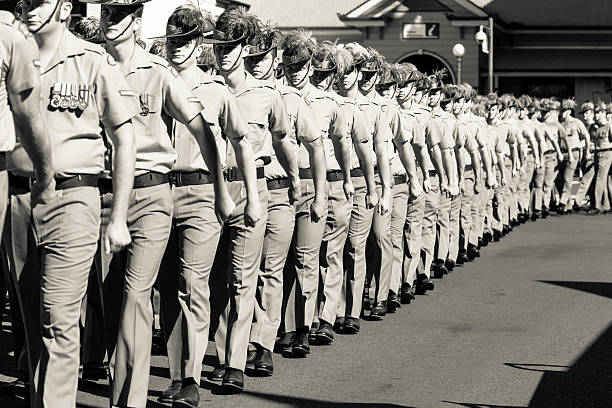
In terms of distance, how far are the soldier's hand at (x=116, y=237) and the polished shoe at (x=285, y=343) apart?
11.9ft

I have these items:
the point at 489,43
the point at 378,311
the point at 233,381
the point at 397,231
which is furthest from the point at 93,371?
the point at 489,43

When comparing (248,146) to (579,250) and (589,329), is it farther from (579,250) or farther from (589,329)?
(579,250)

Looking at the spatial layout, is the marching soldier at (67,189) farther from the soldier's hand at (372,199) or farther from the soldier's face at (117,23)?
the soldier's hand at (372,199)

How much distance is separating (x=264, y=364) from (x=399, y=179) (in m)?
4.21

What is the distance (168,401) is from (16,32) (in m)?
2.69

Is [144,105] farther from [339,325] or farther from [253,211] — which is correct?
[339,325]

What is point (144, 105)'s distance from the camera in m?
7.20

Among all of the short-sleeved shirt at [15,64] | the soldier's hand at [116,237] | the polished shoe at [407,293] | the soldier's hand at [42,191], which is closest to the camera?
the short-sleeved shirt at [15,64]

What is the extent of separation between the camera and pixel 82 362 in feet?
28.1

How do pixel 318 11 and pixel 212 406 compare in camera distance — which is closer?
pixel 212 406

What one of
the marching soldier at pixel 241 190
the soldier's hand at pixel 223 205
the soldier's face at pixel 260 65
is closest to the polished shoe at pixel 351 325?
the marching soldier at pixel 241 190

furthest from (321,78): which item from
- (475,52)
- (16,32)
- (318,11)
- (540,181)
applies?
(318,11)

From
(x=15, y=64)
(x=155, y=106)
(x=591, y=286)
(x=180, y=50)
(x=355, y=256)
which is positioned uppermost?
(x=180, y=50)

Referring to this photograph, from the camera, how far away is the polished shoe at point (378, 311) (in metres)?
11.6
